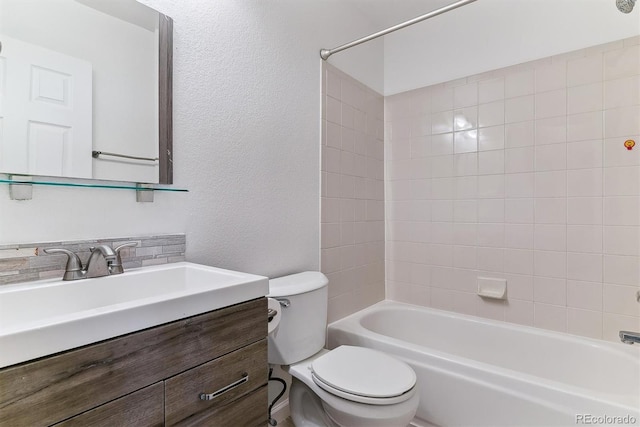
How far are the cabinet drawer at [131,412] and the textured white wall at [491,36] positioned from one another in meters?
2.40

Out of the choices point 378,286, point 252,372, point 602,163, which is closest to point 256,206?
point 252,372

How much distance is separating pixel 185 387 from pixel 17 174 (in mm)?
756

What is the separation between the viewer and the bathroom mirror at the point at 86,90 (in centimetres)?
93

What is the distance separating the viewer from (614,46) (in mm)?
1747

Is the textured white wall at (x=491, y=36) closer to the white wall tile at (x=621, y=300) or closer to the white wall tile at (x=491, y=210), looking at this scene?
the white wall tile at (x=491, y=210)

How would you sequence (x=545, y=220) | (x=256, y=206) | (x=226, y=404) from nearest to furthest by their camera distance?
(x=226, y=404)
(x=256, y=206)
(x=545, y=220)

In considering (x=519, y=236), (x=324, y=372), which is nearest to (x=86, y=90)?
(x=324, y=372)

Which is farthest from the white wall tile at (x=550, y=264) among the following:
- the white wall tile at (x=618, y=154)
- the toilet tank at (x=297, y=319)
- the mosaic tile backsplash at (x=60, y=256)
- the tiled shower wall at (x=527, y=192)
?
the mosaic tile backsplash at (x=60, y=256)

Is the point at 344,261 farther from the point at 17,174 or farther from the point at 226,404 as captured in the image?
the point at 17,174

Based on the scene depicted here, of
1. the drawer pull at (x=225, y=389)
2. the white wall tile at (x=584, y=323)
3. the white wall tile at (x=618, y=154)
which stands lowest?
the white wall tile at (x=584, y=323)

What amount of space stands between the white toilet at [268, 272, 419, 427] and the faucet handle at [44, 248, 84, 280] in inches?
27.4

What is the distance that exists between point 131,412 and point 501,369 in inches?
57.2

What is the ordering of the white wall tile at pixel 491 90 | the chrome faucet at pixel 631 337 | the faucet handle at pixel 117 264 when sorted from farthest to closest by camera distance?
the white wall tile at pixel 491 90 < the chrome faucet at pixel 631 337 < the faucet handle at pixel 117 264

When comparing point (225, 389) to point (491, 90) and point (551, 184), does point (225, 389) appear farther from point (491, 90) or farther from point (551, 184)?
point (491, 90)
